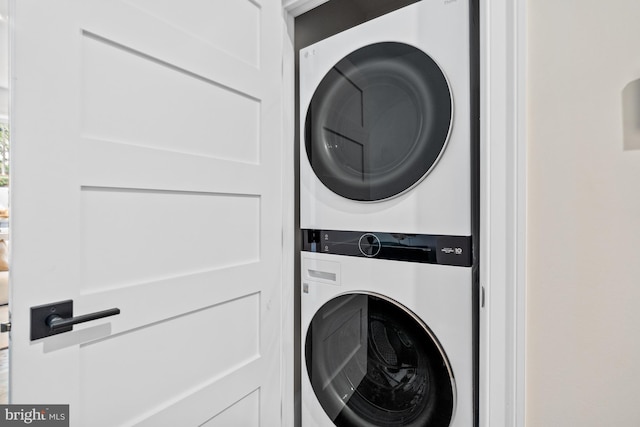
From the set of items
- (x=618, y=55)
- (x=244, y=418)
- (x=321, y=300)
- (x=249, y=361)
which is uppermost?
(x=618, y=55)

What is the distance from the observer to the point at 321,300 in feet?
4.00

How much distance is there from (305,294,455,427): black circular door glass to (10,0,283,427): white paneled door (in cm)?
22

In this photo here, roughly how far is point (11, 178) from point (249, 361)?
2.96 ft

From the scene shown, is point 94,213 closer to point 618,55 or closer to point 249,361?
point 249,361

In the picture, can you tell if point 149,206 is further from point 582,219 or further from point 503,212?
point 582,219

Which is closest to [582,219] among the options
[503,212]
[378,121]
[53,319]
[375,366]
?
[503,212]

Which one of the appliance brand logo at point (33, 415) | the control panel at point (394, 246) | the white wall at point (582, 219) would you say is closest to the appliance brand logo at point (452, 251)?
the control panel at point (394, 246)

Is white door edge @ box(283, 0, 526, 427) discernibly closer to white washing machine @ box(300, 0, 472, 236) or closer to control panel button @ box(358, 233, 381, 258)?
white washing machine @ box(300, 0, 472, 236)

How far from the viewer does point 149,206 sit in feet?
2.79

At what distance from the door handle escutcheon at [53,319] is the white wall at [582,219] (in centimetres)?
111

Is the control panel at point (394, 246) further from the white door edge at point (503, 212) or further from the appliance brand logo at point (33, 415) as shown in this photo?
the appliance brand logo at point (33, 415)

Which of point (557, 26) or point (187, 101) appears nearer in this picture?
point (557, 26)

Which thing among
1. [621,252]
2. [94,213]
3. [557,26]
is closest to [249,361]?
[94,213]

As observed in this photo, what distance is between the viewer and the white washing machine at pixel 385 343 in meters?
0.91
